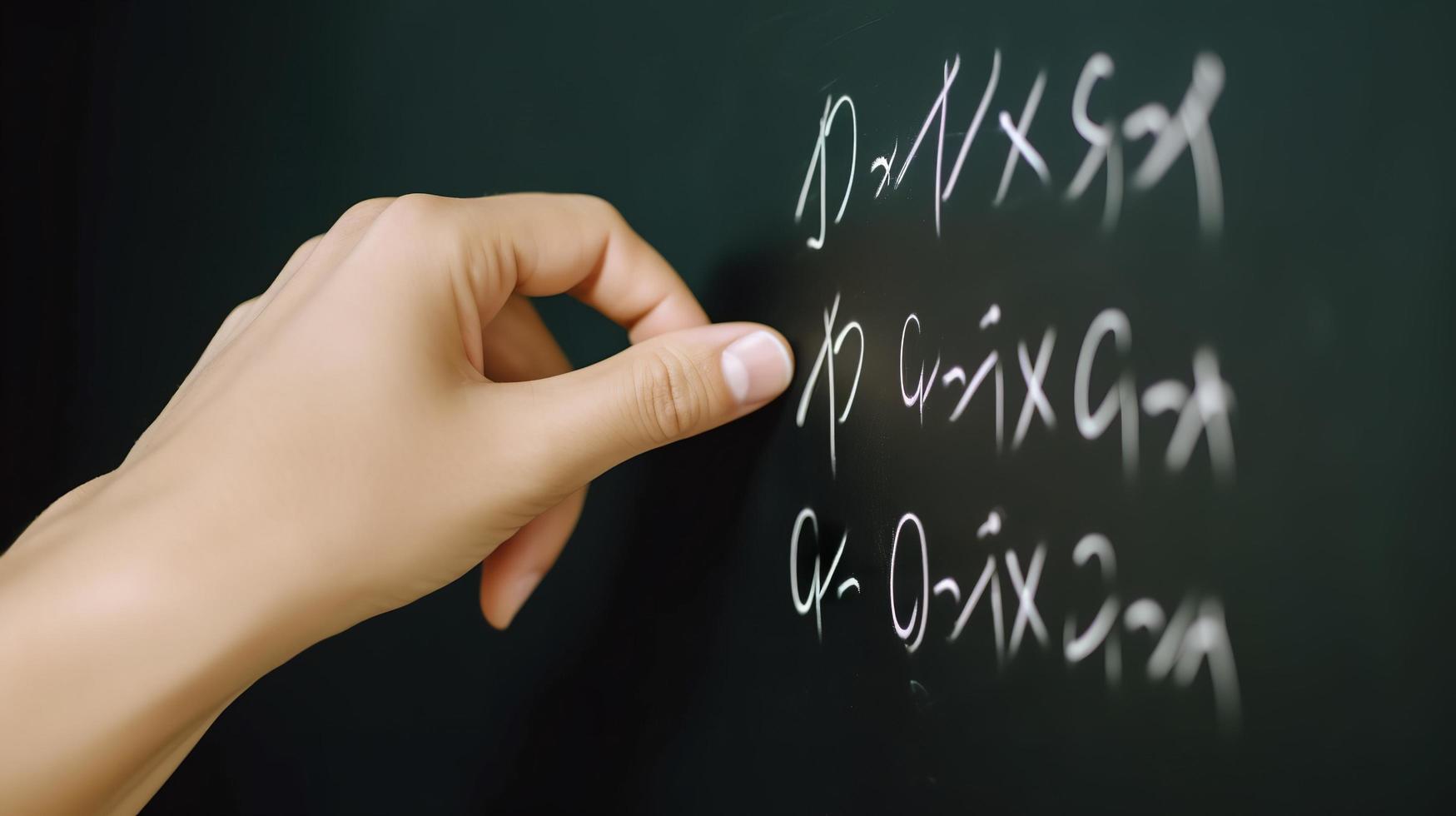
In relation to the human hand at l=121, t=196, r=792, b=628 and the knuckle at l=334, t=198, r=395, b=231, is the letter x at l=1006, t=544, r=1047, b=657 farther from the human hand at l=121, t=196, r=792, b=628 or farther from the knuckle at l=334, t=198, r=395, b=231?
the knuckle at l=334, t=198, r=395, b=231

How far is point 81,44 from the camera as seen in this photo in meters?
0.93

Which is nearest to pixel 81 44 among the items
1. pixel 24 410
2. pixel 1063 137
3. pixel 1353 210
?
pixel 24 410

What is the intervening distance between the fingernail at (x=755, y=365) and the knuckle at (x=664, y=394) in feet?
0.07

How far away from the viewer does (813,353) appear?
49cm

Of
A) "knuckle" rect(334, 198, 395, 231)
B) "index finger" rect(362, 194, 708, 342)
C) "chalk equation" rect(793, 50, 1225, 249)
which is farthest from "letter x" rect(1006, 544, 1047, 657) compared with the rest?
"knuckle" rect(334, 198, 395, 231)

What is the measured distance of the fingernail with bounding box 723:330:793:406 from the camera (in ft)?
1.55

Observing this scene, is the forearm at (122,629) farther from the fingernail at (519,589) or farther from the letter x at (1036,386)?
the letter x at (1036,386)

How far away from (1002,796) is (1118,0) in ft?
1.00

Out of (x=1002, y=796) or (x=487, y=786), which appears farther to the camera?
(x=487, y=786)

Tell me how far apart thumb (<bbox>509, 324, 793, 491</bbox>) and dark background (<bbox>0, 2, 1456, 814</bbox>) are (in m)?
0.04

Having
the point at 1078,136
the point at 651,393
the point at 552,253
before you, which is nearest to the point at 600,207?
the point at 552,253

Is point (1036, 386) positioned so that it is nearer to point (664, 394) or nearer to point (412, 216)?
point (664, 394)

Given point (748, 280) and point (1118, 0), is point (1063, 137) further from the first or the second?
point (748, 280)

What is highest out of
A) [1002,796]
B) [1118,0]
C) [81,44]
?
[81,44]
